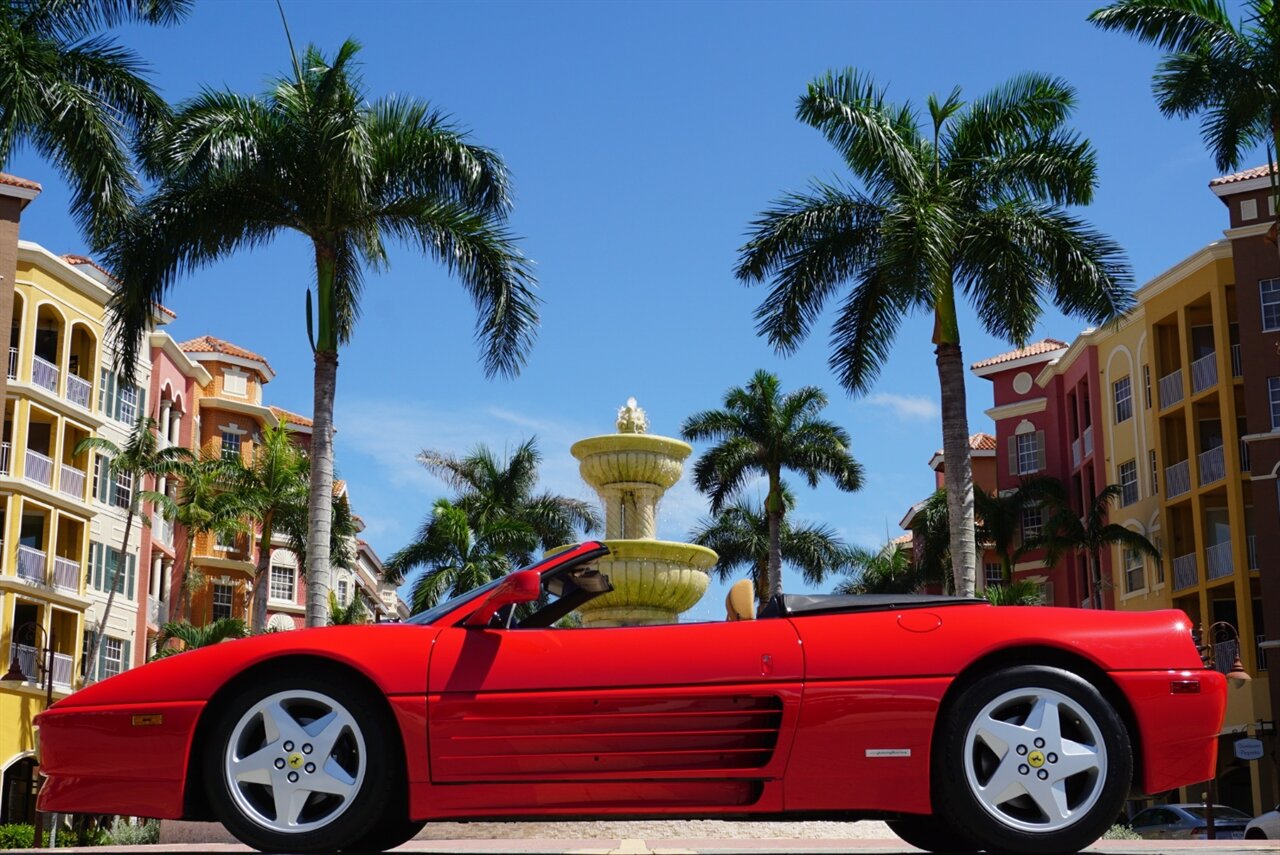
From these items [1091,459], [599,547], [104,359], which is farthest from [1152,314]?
[599,547]

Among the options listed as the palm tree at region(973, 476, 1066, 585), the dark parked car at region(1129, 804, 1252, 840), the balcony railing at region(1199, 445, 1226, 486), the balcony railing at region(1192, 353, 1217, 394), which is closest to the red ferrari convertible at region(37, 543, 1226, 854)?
the dark parked car at region(1129, 804, 1252, 840)

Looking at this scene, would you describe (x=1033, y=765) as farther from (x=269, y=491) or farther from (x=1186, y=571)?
(x=269, y=491)

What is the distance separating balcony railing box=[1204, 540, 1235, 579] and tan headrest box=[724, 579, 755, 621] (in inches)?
1434

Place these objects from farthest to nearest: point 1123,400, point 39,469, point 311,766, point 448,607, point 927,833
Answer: point 1123,400 → point 39,469 → point 927,833 → point 448,607 → point 311,766

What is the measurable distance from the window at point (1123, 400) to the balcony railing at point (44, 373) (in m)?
33.2

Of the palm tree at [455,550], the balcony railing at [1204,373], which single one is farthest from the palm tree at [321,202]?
the balcony railing at [1204,373]

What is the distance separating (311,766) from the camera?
536 cm

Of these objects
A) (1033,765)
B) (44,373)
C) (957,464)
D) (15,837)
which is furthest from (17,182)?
(1033,765)

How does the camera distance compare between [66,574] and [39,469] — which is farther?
[66,574]

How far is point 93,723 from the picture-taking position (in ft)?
17.9

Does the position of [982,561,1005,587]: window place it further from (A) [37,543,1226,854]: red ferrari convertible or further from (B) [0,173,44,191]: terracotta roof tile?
(A) [37,543,1226,854]: red ferrari convertible

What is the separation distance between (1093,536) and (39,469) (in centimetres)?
3115

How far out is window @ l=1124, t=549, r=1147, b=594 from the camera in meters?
44.7

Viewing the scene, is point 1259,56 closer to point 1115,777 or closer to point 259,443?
point 1115,777
